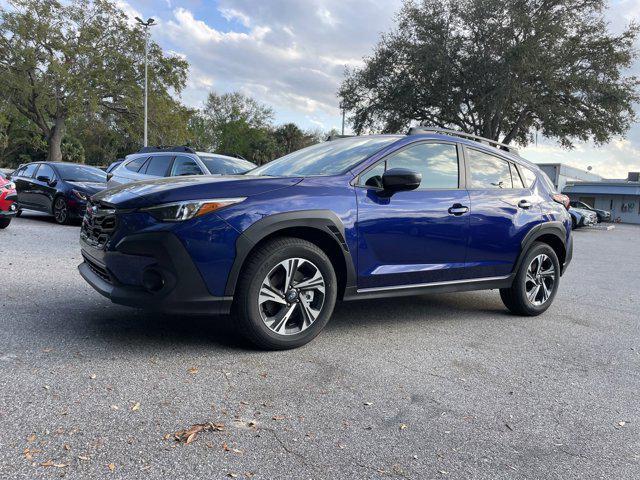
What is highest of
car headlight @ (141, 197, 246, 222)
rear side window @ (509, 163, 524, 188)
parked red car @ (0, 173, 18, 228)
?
rear side window @ (509, 163, 524, 188)

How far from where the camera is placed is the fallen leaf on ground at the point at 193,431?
2.61 meters

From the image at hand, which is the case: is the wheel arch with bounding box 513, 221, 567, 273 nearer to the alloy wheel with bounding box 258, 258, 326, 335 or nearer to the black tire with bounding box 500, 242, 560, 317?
the black tire with bounding box 500, 242, 560, 317

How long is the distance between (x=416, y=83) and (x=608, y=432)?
1079 inches

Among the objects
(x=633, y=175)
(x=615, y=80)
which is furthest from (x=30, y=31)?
(x=633, y=175)

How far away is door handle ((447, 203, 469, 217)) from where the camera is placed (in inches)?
187

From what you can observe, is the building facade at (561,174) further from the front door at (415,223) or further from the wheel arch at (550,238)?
the front door at (415,223)

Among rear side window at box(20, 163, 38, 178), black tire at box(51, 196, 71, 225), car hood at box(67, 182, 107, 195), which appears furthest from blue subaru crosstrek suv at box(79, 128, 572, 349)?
rear side window at box(20, 163, 38, 178)

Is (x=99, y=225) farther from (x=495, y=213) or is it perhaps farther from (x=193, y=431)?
(x=495, y=213)

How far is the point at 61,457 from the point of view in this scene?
237cm

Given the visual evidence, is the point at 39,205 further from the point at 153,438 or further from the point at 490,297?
the point at 153,438

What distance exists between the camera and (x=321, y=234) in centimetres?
407

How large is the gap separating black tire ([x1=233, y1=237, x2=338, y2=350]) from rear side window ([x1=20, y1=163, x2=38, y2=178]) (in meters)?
11.1

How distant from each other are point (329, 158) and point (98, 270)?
82.3 inches

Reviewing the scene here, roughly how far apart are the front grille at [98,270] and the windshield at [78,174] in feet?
29.2
